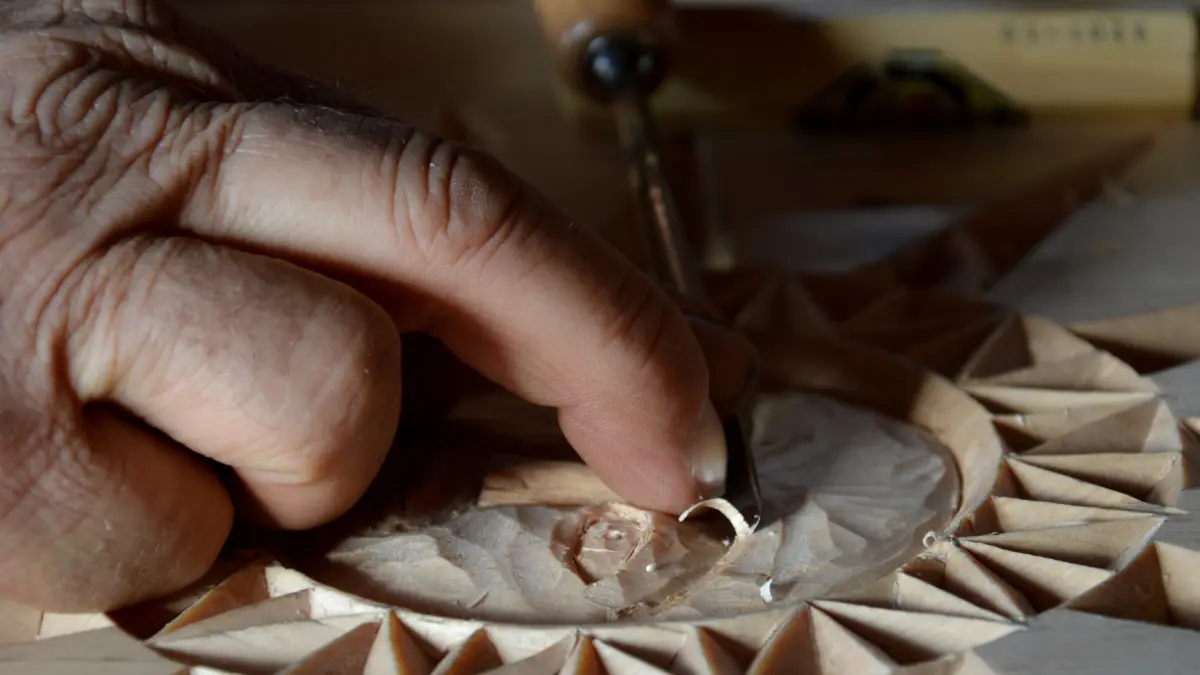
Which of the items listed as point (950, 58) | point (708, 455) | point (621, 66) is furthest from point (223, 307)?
point (950, 58)

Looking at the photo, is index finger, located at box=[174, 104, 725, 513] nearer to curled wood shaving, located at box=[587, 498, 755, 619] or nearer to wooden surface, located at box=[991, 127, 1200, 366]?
curled wood shaving, located at box=[587, 498, 755, 619]

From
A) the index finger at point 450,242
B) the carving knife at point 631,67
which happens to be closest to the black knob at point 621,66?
the carving knife at point 631,67

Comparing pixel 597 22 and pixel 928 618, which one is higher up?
pixel 597 22

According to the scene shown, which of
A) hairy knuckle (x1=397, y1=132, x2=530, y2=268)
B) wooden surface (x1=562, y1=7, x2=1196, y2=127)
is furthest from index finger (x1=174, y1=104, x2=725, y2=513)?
wooden surface (x1=562, y1=7, x2=1196, y2=127)

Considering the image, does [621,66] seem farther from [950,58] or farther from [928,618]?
[928,618]

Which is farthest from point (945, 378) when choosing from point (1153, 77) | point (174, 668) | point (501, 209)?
point (1153, 77)

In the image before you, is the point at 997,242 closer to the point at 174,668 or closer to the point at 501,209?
the point at 501,209
